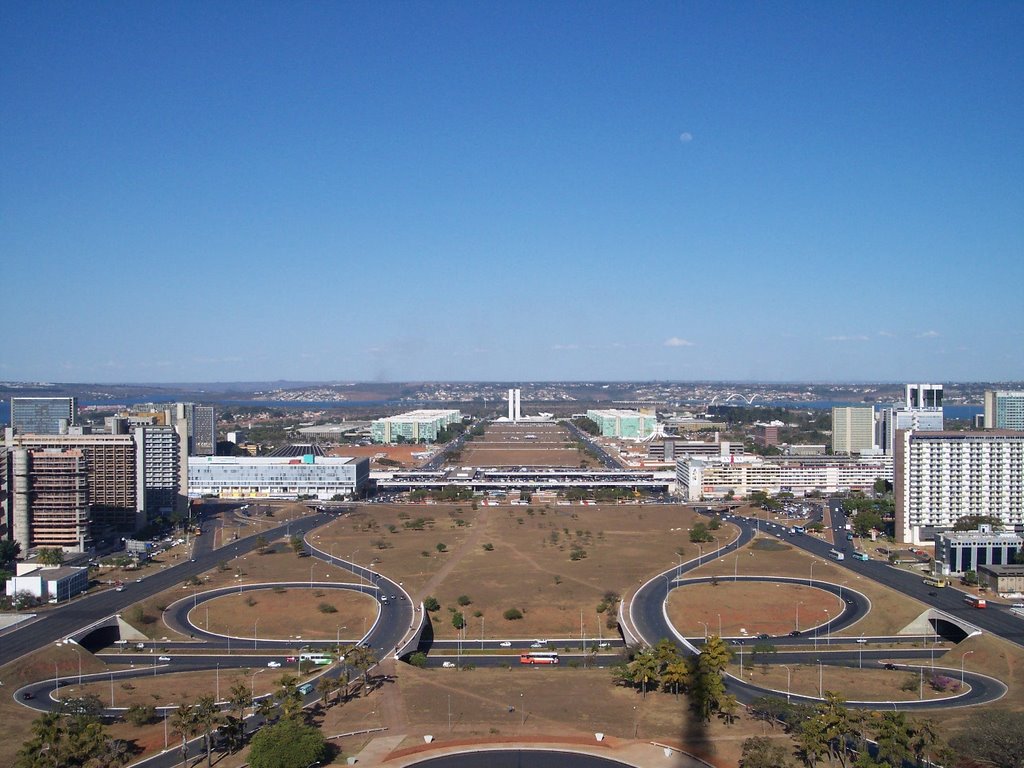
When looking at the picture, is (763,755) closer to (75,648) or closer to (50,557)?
(75,648)

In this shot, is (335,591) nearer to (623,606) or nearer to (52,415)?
(623,606)

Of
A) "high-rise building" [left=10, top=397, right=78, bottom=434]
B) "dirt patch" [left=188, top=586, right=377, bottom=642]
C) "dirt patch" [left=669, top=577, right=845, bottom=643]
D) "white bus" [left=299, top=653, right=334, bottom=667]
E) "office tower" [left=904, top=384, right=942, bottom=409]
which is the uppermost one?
"office tower" [left=904, top=384, right=942, bottom=409]

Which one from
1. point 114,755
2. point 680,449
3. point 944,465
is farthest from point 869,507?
point 114,755

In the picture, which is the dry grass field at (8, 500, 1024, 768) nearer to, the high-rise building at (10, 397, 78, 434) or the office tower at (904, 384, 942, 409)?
the high-rise building at (10, 397, 78, 434)

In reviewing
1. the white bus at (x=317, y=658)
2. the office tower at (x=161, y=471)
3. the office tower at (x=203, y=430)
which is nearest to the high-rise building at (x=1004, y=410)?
the office tower at (x=161, y=471)

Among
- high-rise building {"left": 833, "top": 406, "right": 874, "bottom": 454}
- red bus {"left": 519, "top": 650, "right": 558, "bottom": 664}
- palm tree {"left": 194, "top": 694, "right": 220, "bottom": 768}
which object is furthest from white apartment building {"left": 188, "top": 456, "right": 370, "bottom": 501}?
high-rise building {"left": 833, "top": 406, "right": 874, "bottom": 454}

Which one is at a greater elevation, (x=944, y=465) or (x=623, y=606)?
(x=944, y=465)
